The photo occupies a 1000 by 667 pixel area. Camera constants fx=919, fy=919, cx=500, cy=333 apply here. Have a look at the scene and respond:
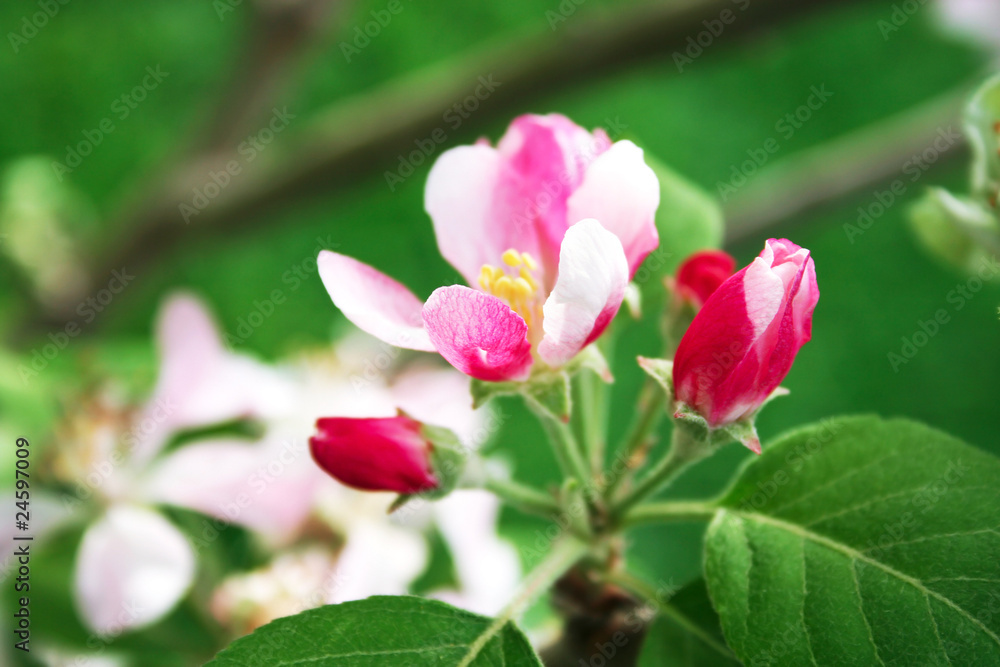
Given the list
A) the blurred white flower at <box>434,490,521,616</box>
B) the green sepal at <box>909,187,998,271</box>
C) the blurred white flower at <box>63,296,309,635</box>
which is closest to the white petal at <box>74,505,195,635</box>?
the blurred white flower at <box>63,296,309,635</box>

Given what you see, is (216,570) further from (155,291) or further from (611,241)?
(155,291)

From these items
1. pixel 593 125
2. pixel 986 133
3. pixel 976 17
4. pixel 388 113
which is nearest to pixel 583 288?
pixel 986 133

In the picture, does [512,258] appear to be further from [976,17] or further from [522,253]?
[976,17]

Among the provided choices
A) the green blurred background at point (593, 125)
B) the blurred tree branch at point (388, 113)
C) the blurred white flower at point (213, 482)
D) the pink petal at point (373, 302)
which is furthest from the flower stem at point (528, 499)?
the green blurred background at point (593, 125)

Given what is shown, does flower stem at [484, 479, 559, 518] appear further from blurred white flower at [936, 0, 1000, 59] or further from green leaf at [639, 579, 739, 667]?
blurred white flower at [936, 0, 1000, 59]

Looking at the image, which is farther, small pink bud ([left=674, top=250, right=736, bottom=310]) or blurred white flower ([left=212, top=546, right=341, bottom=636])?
blurred white flower ([left=212, top=546, right=341, bottom=636])

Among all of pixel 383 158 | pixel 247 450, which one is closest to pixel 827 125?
pixel 383 158

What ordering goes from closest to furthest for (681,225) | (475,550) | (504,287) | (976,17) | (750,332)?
1. (750,332)
2. (504,287)
3. (681,225)
4. (475,550)
5. (976,17)
